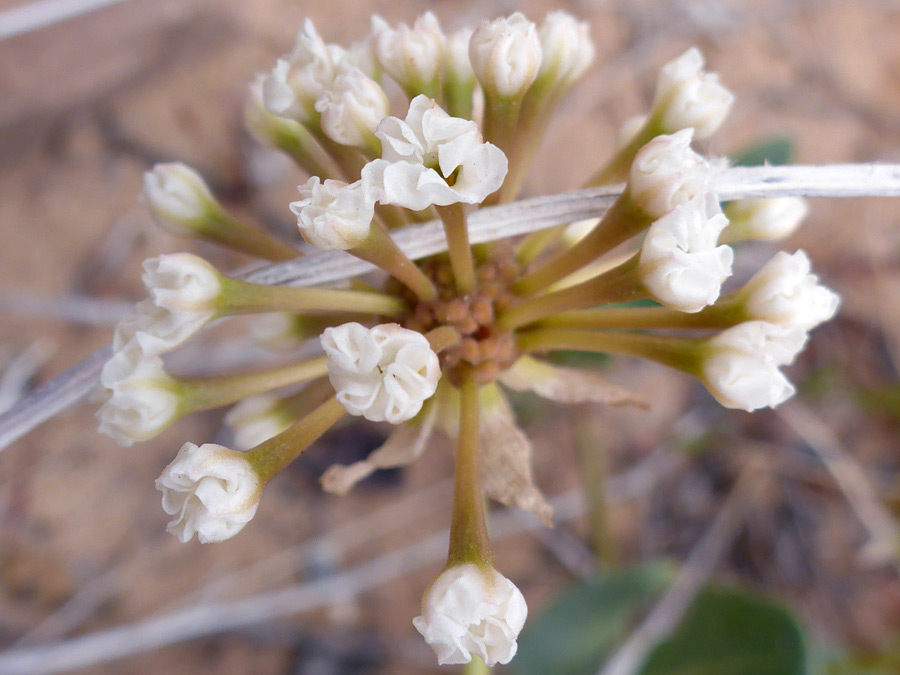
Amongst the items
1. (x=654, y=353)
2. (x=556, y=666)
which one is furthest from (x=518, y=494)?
(x=556, y=666)

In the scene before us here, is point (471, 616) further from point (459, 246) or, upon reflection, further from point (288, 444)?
point (459, 246)

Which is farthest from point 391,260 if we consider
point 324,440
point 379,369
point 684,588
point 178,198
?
point 684,588

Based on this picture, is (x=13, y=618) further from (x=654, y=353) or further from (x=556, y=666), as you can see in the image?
(x=654, y=353)

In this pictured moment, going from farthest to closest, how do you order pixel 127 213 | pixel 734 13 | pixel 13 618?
pixel 734 13
pixel 127 213
pixel 13 618

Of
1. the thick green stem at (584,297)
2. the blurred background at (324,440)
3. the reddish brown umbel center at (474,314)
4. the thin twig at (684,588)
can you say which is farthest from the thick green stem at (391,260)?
the thin twig at (684,588)

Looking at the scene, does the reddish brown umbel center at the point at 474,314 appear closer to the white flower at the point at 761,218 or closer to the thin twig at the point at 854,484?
the white flower at the point at 761,218

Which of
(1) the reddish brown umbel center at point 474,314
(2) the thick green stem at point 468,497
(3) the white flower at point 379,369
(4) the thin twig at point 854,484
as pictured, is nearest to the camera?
(3) the white flower at point 379,369
